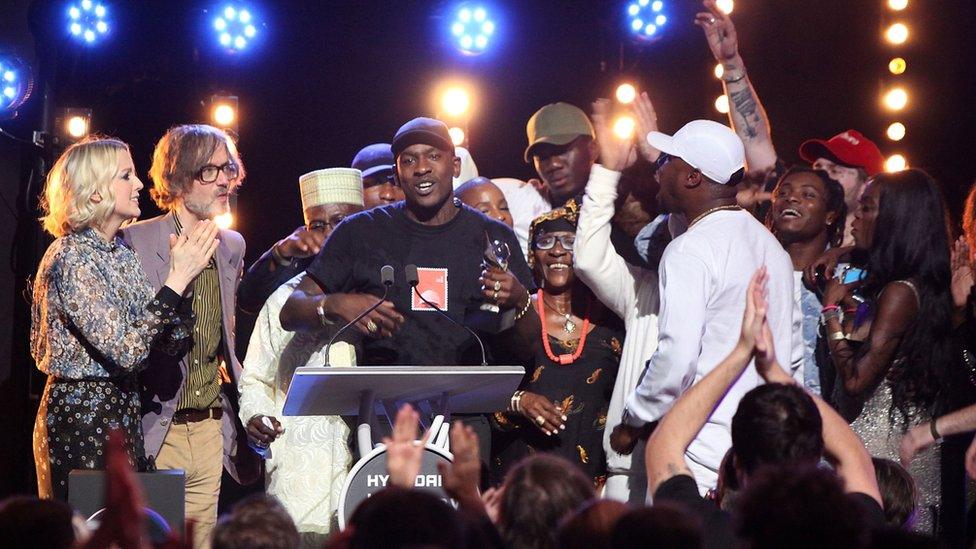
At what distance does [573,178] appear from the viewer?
7.09 m

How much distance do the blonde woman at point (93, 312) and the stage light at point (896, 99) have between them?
19.2 feet

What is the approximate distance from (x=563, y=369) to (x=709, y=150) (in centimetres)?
131

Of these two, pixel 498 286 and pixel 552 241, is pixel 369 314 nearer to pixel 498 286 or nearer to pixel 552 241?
pixel 498 286

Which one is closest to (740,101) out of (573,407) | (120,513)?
(573,407)

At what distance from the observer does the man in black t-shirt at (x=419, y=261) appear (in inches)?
209

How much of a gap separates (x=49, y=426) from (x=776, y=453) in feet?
9.77

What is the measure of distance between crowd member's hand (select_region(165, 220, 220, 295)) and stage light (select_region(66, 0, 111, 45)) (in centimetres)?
414

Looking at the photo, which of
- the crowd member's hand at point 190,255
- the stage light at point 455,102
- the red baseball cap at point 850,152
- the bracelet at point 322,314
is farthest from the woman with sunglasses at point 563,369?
the stage light at point 455,102

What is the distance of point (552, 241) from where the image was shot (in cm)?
590

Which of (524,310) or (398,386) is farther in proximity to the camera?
(524,310)

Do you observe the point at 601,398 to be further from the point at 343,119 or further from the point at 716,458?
the point at 343,119

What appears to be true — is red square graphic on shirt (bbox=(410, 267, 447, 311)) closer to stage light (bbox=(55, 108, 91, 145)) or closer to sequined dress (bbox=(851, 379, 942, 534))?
sequined dress (bbox=(851, 379, 942, 534))

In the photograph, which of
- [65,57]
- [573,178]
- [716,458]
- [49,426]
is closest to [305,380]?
[49,426]

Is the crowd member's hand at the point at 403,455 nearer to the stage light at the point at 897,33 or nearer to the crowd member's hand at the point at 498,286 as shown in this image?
the crowd member's hand at the point at 498,286
